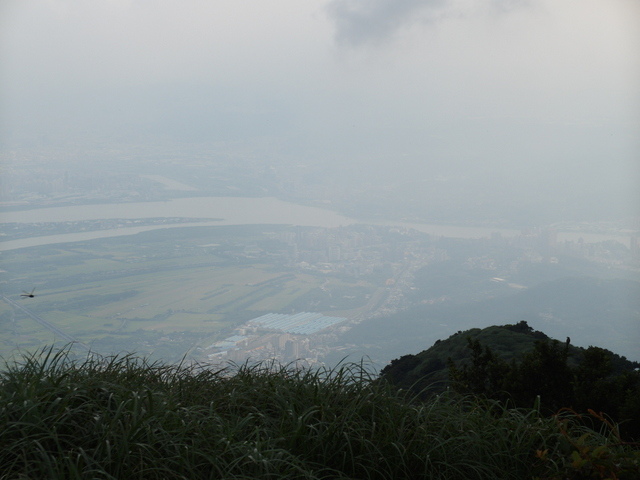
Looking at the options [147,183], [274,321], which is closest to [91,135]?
[147,183]

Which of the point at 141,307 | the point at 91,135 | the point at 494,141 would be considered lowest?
the point at 141,307

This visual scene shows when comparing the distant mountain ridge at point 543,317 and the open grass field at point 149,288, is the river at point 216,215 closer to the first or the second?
the open grass field at point 149,288

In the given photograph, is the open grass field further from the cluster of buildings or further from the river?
the river

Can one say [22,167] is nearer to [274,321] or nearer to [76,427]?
[274,321]

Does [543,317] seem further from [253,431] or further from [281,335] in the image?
[253,431]

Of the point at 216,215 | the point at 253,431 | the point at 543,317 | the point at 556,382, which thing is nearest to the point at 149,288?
the point at 543,317

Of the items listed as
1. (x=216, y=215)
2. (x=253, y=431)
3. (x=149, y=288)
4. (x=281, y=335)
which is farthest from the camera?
(x=216, y=215)
